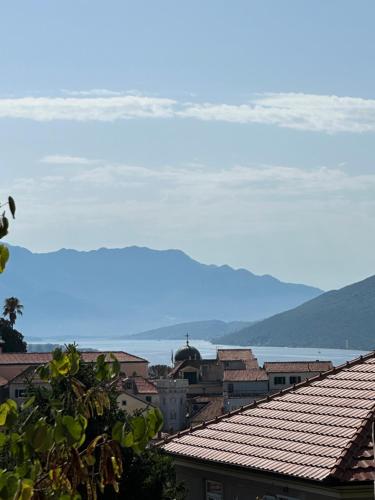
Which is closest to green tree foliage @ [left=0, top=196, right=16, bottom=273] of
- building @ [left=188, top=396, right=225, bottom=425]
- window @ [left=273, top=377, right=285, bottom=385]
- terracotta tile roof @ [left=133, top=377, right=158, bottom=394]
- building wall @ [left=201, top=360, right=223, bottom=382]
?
building @ [left=188, top=396, right=225, bottom=425]

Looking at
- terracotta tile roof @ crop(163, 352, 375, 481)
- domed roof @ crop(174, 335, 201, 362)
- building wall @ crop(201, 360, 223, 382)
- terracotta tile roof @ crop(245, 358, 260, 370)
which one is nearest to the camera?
terracotta tile roof @ crop(163, 352, 375, 481)

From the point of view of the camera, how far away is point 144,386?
375 ft

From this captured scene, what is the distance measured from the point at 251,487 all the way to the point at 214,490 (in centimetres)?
89

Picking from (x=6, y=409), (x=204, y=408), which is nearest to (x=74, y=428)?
(x=6, y=409)

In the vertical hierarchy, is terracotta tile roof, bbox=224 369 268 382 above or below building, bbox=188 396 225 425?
above

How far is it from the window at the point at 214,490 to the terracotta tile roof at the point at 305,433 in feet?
0.90

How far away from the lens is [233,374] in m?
126

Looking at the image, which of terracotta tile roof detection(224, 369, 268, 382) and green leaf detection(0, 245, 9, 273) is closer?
green leaf detection(0, 245, 9, 273)

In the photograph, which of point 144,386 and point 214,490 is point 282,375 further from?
point 214,490

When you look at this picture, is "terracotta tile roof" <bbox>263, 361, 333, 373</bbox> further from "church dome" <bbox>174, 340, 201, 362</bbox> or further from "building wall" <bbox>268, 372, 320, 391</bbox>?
"church dome" <bbox>174, 340, 201, 362</bbox>

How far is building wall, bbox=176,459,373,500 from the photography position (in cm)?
970

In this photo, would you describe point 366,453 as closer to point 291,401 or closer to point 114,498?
point 291,401

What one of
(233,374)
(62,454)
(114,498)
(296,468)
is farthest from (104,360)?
(233,374)

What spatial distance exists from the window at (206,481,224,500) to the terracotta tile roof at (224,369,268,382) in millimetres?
112018
